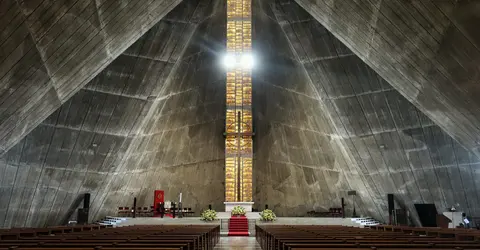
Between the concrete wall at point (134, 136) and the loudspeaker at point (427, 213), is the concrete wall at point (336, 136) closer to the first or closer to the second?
the loudspeaker at point (427, 213)

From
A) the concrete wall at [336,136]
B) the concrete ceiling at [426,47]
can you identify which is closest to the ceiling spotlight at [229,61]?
the concrete wall at [336,136]

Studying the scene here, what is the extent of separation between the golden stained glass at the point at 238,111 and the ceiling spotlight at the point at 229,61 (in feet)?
0.56

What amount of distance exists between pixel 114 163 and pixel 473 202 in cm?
1503

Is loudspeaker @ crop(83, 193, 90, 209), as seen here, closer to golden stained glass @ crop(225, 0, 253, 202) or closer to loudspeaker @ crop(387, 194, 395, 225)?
golden stained glass @ crop(225, 0, 253, 202)

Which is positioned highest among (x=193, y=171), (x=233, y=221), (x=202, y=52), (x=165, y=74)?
(x=202, y=52)

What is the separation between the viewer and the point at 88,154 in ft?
53.1

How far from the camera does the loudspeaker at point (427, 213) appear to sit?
15.7 metres

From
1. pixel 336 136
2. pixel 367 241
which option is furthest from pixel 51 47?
pixel 336 136

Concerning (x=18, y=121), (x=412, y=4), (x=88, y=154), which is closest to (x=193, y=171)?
(x=88, y=154)

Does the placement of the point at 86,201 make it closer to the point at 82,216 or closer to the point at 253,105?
the point at 82,216

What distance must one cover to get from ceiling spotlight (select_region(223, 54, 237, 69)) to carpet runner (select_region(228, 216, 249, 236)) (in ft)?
27.1

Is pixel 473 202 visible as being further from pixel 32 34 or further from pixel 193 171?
pixel 32 34

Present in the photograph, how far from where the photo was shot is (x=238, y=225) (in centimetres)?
1603

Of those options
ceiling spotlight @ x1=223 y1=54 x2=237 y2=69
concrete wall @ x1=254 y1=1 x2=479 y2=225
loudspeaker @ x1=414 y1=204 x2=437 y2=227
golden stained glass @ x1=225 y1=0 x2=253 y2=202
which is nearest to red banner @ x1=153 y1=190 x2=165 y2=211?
golden stained glass @ x1=225 y1=0 x2=253 y2=202
